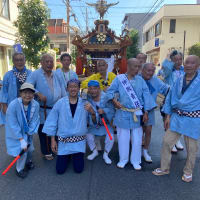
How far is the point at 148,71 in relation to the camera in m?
2.75

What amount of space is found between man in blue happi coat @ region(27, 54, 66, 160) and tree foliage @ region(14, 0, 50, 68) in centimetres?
556

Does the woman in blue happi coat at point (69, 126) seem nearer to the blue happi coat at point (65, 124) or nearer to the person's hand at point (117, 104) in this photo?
the blue happi coat at point (65, 124)

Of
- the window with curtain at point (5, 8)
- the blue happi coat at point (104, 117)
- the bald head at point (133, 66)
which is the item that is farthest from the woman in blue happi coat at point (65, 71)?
the window with curtain at point (5, 8)

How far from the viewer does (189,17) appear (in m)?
18.7

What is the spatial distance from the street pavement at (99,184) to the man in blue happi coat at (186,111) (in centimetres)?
26

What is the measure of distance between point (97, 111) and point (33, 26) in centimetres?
630

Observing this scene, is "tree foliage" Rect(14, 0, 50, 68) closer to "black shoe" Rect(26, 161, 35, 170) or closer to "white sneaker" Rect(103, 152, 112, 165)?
"black shoe" Rect(26, 161, 35, 170)

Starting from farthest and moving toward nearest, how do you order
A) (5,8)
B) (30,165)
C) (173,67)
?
1. (5,8)
2. (173,67)
3. (30,165)

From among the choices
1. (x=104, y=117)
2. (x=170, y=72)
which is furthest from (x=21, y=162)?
(x=170, y=72)

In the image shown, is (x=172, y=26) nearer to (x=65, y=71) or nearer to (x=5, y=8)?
(x=5, y=8)

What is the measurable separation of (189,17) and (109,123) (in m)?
20.2

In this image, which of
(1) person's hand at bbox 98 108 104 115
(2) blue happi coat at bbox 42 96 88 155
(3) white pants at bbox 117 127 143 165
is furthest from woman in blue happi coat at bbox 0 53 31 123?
(3) white pants at bbox 117 127 143 165

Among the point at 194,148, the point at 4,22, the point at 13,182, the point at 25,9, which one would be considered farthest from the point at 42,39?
the point at 194,148

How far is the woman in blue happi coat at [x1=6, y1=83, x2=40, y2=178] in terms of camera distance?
92.7 inches
